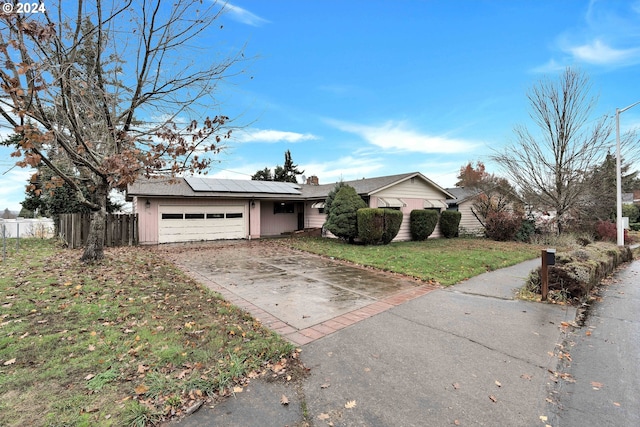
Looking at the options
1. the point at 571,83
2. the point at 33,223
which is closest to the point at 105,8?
the point at 33,223

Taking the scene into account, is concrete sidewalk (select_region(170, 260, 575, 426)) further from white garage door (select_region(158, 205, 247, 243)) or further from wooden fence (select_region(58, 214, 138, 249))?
white garage door (select_region(158, 205, 247, 243))

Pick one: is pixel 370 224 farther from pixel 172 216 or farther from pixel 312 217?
pixel 172 216

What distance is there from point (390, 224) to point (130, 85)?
10659 millimetres

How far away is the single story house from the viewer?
44.1 ft

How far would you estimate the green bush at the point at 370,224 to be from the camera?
12.8 meters

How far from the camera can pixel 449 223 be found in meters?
17.4

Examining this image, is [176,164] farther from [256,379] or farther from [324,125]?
[324,125]

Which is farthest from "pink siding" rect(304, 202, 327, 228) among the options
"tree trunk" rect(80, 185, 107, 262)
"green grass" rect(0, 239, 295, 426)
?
"green grass" rect(0, 239, 295, 426)

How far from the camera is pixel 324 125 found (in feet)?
62.0

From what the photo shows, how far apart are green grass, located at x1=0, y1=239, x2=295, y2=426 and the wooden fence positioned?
638 cm

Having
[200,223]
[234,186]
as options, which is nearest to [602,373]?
[200,223]

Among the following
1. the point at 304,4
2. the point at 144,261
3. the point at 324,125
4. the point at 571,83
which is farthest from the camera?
the point at 324,125

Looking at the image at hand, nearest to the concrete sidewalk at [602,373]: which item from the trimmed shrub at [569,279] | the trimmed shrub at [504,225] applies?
the trimmed shrub at [569,279]

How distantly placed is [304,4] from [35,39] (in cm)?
580
